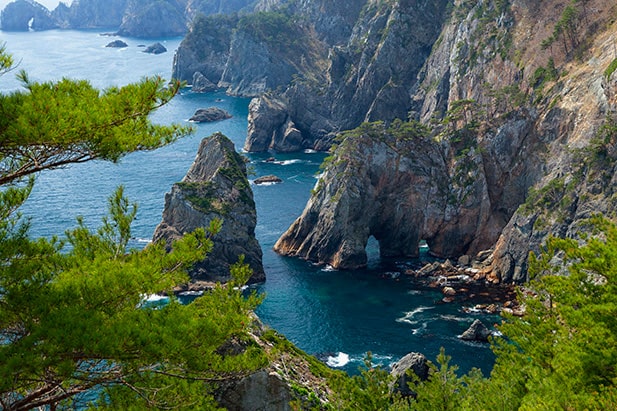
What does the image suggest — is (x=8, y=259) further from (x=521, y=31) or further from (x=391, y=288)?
(x=521, y=31)

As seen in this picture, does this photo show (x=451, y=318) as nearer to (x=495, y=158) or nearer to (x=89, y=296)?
(x=495, y=158)

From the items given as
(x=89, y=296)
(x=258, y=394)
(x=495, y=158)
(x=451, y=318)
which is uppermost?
(x=89, y=296)

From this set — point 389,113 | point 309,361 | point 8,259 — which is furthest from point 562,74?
point 8,259

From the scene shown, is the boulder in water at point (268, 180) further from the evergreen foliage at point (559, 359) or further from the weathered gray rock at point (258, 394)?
the weathered gray rock at point (258, 394)

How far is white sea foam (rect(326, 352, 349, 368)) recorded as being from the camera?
217 ft

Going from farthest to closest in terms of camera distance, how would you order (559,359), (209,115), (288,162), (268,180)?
(209,115) < (288,162) < (268,180) < (559,359)

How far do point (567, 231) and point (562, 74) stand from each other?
2964 centimetres

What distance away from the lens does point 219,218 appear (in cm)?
8944

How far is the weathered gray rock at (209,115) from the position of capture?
175000mm

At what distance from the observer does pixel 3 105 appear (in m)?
17.2

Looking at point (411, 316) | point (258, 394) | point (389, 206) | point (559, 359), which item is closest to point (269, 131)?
point (389, 206)

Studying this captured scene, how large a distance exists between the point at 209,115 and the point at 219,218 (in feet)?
304

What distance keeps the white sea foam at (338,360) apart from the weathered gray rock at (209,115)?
11734 cm

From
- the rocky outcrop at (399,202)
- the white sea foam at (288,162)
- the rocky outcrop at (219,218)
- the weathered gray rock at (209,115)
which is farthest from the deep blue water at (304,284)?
the weathered gray rock at (209,115)
